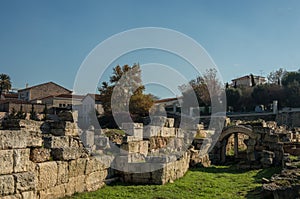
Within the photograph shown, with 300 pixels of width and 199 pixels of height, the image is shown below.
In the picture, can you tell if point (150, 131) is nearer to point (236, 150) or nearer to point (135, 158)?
point (135, 158)

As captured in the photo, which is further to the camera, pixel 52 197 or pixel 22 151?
pixel 52 197

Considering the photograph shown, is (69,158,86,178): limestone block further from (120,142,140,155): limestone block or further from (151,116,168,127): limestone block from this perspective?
(151,116,168,127): limestone block

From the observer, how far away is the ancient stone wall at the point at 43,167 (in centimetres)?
667

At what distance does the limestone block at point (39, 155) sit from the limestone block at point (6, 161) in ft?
3.63

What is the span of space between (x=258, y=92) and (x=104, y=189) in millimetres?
48435

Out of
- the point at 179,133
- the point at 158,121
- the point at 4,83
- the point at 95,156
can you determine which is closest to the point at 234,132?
the point at 179,133

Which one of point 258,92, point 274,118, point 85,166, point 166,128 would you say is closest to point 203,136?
point 166,128

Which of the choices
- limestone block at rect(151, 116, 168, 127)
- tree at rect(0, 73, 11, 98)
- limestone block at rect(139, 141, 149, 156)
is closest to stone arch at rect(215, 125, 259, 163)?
limestone block at rect(151, 116, 168, 127)

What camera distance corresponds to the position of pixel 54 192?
837cm

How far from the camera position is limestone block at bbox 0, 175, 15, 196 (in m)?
6.41

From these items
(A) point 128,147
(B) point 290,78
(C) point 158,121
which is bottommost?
(A) point 128,147

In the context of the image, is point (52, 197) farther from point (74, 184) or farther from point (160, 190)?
point (160, 190)

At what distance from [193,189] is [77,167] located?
376 cm

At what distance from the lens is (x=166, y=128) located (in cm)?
1895
